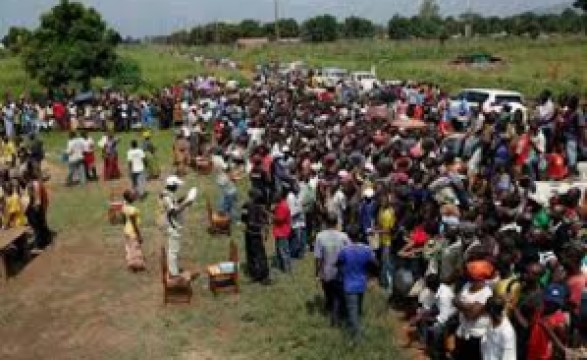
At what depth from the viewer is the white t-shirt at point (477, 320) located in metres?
9.45

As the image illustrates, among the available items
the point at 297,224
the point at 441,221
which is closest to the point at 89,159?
the point at 297,224

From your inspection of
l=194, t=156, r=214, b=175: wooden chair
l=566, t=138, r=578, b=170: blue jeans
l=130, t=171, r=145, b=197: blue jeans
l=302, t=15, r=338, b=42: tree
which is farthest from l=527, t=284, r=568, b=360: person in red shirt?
l=302, t=15, r=338, b=42: tree

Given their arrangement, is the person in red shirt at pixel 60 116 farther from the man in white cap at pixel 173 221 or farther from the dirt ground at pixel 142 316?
the man in white cap at pixel 173 221

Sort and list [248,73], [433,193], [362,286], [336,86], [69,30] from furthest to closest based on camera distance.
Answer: [248,73]
[69,30]
[336,86]
[433,193]
[362,286]

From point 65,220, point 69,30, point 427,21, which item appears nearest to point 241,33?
point 427,21

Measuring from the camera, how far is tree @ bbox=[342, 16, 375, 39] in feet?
404

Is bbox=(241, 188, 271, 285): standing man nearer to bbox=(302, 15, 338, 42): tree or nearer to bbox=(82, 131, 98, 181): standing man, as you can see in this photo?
bbox=(82, 131, 98, 181): standing man

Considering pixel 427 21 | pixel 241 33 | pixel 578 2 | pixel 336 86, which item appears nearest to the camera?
pixel 336 86

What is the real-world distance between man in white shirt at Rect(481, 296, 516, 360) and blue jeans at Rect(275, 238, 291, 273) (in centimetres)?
708

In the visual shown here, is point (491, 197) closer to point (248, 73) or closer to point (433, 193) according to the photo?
point (433, 193)

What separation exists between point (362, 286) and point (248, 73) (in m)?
53.1

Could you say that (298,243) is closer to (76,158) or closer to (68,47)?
(76,158)

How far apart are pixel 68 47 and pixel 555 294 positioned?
36429 mm

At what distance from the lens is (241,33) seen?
132625 mm
